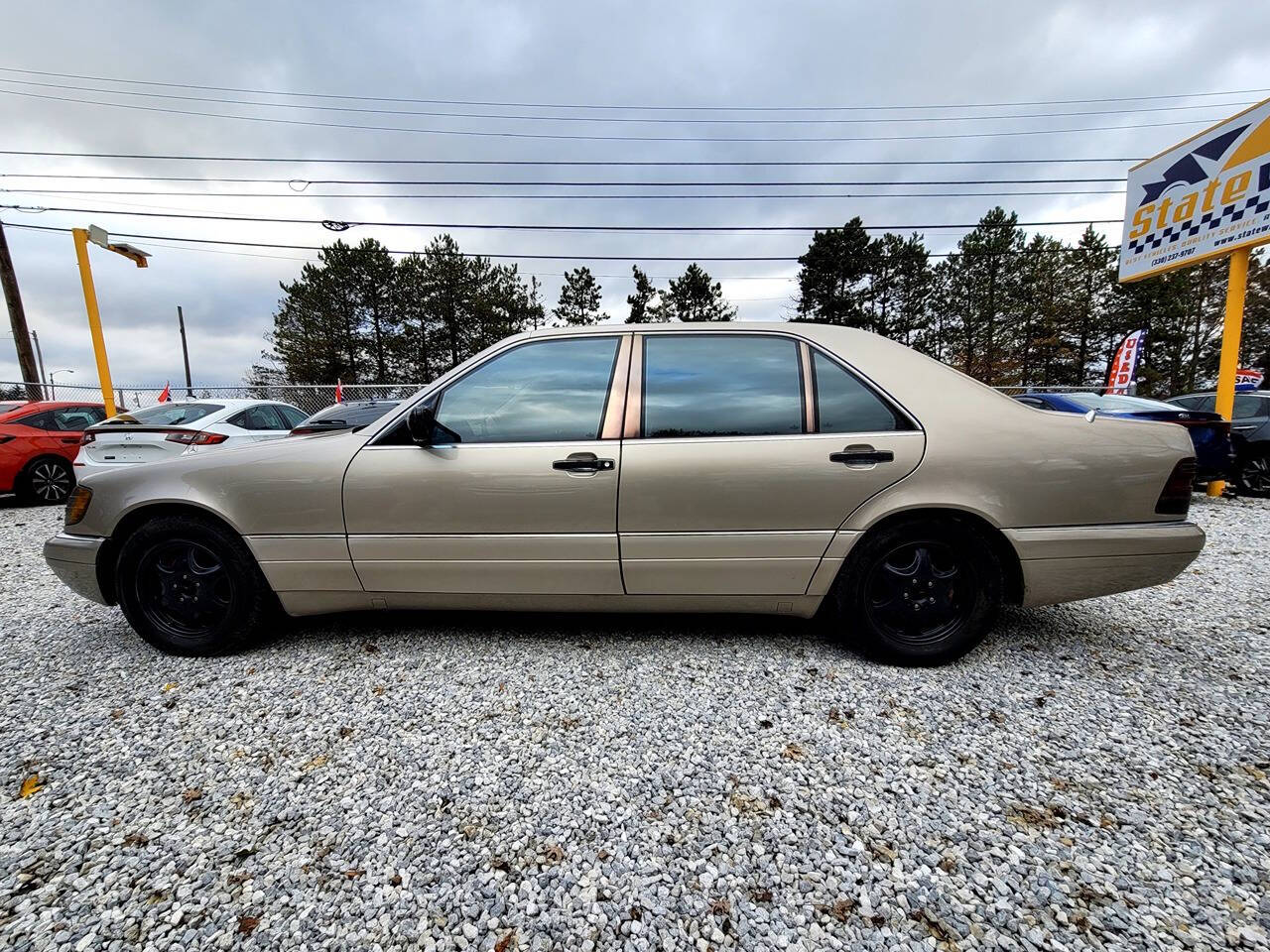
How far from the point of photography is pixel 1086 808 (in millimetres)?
1571

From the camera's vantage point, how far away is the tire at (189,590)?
2.47 m

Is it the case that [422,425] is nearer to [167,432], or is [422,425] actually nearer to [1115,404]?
[167,432]

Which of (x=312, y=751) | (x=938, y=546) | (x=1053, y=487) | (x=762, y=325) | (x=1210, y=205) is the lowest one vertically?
(x=312, y=751)

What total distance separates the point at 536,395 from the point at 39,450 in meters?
8.64

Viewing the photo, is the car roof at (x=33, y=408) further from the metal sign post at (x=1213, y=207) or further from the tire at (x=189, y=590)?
the metal sign post at (x=1213, y=207)

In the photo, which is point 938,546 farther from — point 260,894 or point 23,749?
point 23,749

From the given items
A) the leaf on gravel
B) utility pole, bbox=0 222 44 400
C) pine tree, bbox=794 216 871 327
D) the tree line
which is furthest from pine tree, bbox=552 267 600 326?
the leaf on gravel

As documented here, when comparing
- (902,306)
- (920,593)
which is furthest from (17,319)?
(902,306)

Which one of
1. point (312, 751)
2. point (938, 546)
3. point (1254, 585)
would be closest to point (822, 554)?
point (938, 546)

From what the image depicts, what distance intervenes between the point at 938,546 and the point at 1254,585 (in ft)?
9.82

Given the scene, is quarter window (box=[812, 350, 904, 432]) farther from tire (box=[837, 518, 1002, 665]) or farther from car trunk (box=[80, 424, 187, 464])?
car trunk (box=[80, 424, 187, 464])

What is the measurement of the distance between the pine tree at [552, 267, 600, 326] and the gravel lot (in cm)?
3217

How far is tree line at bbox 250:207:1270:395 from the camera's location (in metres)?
25.8

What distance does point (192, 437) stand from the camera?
5.35 meters
